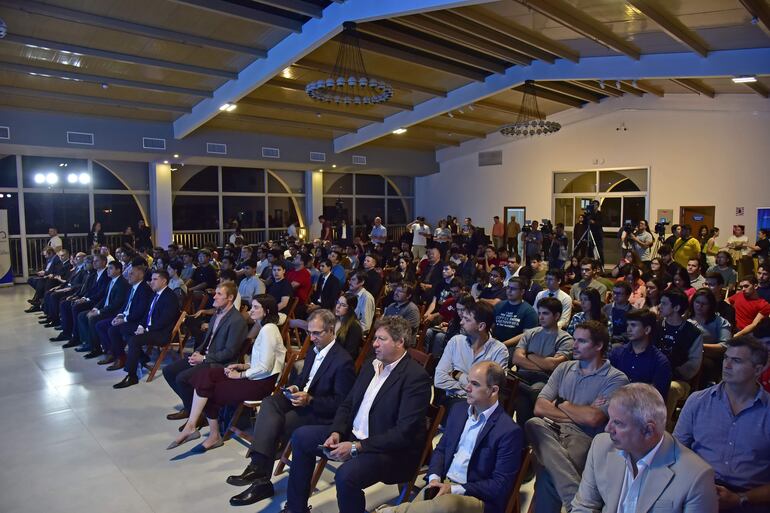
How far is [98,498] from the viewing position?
3.26 metres

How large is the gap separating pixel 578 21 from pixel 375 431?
6590mm

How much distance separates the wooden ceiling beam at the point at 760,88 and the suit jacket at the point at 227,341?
1106 centimetres

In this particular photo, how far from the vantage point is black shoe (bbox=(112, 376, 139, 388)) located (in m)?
5.29

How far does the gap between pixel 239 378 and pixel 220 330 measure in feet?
1.94

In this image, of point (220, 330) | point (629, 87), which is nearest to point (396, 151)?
point (629, 87)

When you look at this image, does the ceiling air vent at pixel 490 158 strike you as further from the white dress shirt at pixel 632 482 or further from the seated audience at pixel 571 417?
the white dress shirt at pixel 632 482

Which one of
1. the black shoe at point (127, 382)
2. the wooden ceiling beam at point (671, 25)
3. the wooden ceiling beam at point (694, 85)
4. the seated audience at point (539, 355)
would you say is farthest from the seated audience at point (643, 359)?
the wooden ceiling beam at point (694, 85)

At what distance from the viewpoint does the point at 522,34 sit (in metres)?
8.20

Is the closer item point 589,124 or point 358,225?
point 589,124

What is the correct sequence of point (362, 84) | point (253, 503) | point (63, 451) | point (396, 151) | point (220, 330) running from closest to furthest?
point (253, 503) → point (63, 451) → point (220, 330) → point (362, 84) → point (396, 151)

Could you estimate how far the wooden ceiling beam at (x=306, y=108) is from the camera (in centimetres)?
1080

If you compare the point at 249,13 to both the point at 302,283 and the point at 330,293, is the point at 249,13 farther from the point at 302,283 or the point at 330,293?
the point at 330,293

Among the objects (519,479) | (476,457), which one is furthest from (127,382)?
(519,479)

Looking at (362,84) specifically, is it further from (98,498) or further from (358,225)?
(358,225)
